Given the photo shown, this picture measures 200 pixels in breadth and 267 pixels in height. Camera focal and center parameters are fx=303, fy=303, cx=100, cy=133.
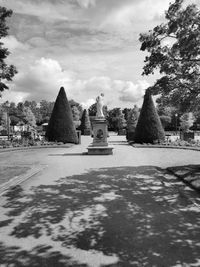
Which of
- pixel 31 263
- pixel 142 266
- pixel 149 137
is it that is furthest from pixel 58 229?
pixel 149 137

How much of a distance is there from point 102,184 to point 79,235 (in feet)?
17.1

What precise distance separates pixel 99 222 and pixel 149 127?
2559 cm

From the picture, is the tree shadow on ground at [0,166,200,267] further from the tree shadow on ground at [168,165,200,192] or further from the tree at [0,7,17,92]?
the tree at [0,7,17,92]

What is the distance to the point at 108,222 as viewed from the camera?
7.05m

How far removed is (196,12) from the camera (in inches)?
476

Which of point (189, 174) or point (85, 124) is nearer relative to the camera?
point (189, 174)

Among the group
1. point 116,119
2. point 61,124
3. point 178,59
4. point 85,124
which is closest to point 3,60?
point 178,59

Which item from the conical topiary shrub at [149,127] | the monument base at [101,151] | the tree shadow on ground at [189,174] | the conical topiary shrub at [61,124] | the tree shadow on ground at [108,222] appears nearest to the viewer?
the tree shadow on ground at [108,222]

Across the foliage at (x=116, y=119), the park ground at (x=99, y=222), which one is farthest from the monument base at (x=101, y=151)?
the foliage at (x=116, y=119)

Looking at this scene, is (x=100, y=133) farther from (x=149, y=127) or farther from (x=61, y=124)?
(x=61, y=124)

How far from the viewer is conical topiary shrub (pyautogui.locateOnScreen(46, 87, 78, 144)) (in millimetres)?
33812

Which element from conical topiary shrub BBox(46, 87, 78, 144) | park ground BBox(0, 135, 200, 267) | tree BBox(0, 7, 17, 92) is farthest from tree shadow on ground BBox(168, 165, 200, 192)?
conical topiary shrub BBox(46, 87, 78, 144)

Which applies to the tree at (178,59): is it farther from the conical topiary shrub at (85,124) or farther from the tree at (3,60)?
the conical topiary shrub at (85,124)

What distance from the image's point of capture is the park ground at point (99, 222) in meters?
5.22
